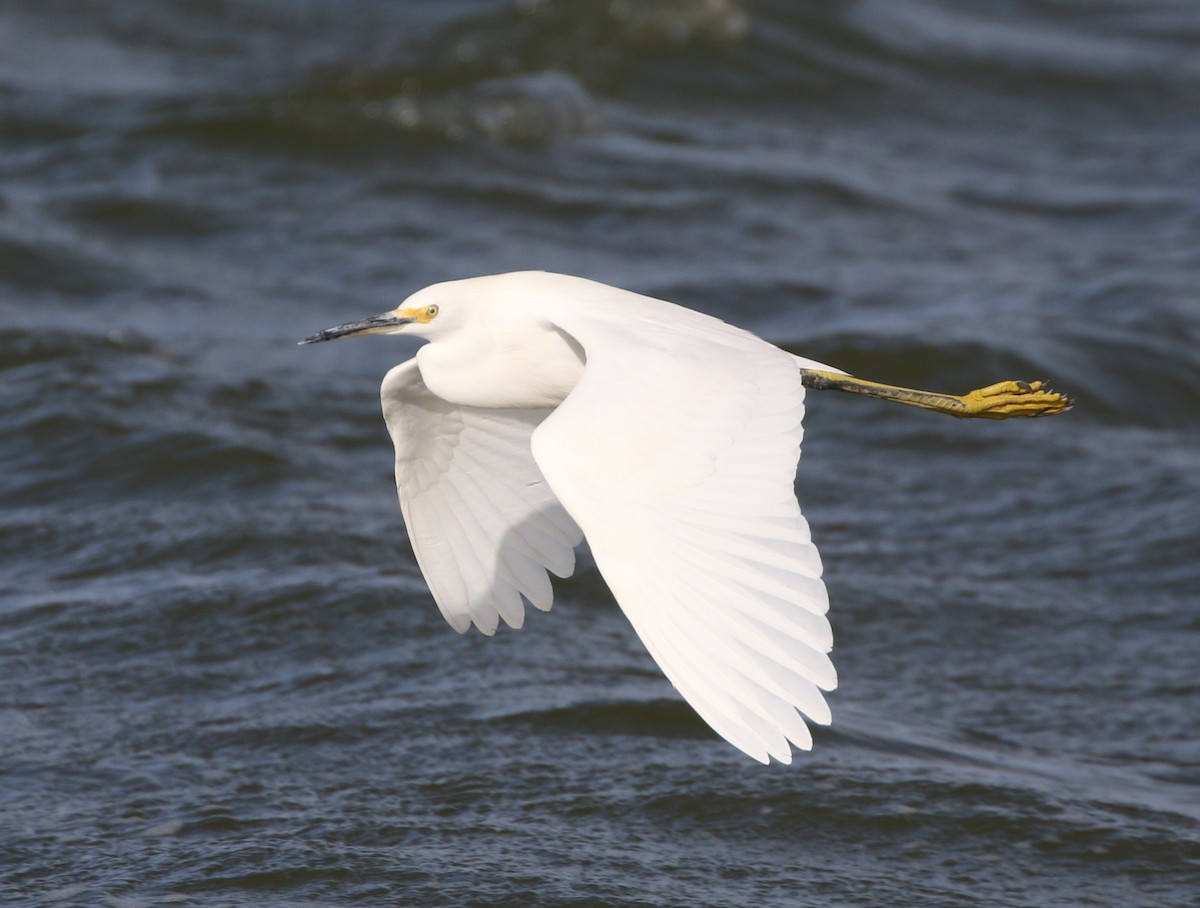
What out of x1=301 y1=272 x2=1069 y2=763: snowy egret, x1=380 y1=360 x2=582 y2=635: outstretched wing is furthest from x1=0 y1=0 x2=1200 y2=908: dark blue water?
x1=301 y1=272 x2=1069 y2=763: snowy egret

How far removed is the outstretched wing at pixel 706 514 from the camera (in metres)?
3.23

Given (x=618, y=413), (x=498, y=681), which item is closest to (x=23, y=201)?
(x=498, y=681)

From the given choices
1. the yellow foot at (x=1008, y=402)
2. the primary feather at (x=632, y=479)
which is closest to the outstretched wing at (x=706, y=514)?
the primary feather at (x=632, y=479)

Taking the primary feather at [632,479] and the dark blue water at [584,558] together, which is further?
the dark blue water at [584,558]

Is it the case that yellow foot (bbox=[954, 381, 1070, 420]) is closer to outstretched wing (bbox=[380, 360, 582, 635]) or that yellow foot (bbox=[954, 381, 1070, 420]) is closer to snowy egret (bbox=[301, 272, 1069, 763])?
snowy egret (bbox=[301, 272, 1069, 763])

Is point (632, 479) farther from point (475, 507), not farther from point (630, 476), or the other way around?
point (475, 507)

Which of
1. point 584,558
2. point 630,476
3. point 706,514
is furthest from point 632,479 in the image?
point 584,558

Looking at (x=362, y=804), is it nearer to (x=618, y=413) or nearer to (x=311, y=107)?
(x=618, y=413)

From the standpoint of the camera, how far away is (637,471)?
12.0ft

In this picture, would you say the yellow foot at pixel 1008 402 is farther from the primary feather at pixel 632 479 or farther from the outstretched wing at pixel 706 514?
the outstretched wing at pixel 706 514

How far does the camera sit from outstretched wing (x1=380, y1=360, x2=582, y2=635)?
16.0ft

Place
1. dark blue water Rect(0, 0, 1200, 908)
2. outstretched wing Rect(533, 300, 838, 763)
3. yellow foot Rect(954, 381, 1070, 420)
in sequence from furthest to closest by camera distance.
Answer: yellow foot Rect(954, 381, 1070, 420)
dark blue water Rect(0, 0, 1200, 908)
outstretched wing Rect(533, 300, 838, 763)

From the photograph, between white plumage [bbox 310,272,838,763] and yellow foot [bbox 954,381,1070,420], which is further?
yellow foot [bbox 954,381,1070,420]

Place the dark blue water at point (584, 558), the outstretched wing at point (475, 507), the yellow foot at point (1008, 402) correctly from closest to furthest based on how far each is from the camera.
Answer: the outstretched wing at point (475, 507) → the dark blue water at point (584, 558) → the yellow foot at point (1008, 402)
